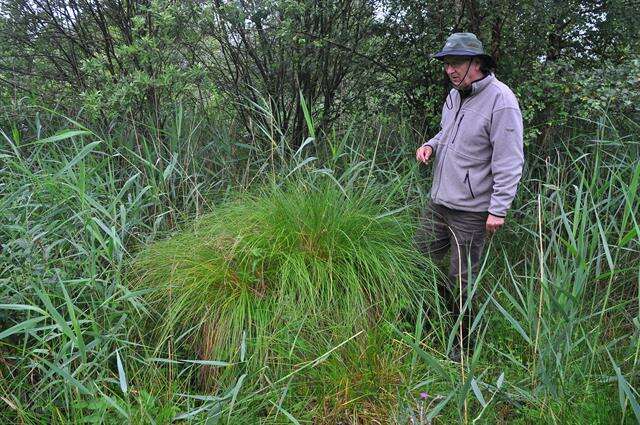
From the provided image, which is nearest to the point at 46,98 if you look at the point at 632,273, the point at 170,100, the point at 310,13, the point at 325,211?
the point at 170,100

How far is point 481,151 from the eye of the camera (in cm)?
291

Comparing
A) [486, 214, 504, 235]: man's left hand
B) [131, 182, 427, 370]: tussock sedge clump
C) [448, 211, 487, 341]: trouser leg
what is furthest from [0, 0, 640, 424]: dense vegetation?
[486, 214, 504, 235]: man's left hand

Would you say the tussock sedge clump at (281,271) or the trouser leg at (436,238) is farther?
the trouser leg at (436,238)

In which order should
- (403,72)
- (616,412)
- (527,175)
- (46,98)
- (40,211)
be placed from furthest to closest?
(46,98), (403,72), (527,175), (40,211), (616,412)

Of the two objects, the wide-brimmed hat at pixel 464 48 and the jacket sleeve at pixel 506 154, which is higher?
the wide-brimmed hat at pixel 464 48

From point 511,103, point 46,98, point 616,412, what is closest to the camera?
point 616,412

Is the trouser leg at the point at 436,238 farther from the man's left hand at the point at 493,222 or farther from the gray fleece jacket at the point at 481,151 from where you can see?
the man's left hand at the point at 493,222

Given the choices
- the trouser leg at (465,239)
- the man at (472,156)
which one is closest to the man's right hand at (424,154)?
the man at (472,156)

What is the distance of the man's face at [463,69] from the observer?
288cm

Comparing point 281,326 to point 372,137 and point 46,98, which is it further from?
Result: point 46,98

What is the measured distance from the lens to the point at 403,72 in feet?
14.5

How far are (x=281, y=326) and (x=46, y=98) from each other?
11.2ft

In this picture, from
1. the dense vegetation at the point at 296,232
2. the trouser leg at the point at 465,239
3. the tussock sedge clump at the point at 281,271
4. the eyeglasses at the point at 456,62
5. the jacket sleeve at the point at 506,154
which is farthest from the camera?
the trouser leg at the point at 465,239

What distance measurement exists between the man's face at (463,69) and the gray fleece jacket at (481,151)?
1.8 inches
